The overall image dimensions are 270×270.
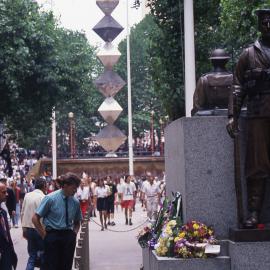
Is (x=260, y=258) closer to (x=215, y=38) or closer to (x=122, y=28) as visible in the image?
(x=215, y=38)

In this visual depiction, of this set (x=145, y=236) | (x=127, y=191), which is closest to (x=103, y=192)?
(x=127, y=191)

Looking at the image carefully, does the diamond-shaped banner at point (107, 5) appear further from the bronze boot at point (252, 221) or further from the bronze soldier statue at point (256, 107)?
the bronze boot at point (252, 221)

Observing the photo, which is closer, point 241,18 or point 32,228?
point 32,228

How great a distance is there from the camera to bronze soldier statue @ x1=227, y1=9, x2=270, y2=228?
30.0 ft

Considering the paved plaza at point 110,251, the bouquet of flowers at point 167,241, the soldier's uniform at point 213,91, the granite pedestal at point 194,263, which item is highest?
the soldier's uniform at point 213,91

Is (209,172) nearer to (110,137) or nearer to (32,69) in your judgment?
(32,69)

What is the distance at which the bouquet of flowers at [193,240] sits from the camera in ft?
30.0

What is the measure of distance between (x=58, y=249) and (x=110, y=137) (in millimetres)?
54874

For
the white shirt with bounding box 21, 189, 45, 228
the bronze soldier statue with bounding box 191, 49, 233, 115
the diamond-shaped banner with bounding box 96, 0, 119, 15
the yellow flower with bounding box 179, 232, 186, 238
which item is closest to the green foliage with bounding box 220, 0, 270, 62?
the white shirt with bounding box 21, 189, 45, 228

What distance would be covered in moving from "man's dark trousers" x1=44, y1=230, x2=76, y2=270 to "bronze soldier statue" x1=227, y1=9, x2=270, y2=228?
2.68m

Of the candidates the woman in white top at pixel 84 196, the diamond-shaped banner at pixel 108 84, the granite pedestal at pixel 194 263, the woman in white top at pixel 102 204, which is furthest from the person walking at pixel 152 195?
the diamond-shaped banner at pixel 108 84

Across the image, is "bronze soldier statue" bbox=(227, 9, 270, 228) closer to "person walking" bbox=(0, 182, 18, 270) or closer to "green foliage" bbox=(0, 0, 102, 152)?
"person walking" bbox=(0, 182, 18, 270)

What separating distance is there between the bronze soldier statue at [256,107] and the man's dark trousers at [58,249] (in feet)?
8.79

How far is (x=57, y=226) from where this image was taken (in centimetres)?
1076
